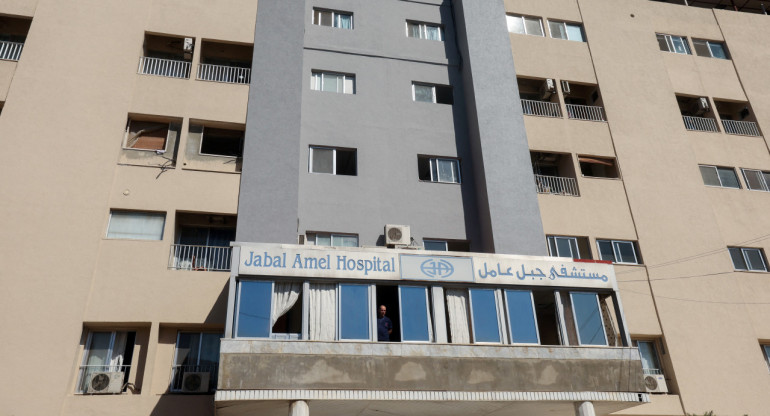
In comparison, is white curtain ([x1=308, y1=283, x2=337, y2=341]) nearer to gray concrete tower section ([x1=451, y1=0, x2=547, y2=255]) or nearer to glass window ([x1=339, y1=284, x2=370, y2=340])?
glass window ([x1=339, y1=284, x2=370, y2=340])

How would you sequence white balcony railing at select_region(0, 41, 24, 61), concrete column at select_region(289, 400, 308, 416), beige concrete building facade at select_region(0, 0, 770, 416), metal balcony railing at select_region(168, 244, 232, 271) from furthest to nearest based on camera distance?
white balcony railing at select_region(0, 41, 24, 61) < metal balcony railing at select_region(168, 244, 232, 271) < beige concrete building facade at select_region(0, 0, 770, 416) < concrete column at select_region(289, 400, 308, 416)

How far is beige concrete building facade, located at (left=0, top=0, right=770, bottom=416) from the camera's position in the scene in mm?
14484

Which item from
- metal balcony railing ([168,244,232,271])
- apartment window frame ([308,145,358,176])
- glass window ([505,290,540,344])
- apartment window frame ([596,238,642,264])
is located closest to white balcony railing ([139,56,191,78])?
apartment window frame ([308,145,358,176])

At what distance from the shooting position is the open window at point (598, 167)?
21.9 metres

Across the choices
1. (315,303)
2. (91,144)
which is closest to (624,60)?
(315,303)

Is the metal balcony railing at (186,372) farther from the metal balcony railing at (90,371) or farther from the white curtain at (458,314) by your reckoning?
the white curtain at (458,314)

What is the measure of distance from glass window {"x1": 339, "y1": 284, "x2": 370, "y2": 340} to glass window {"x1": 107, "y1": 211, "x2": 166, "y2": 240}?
647 cm

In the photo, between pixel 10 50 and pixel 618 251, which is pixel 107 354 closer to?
pixel 10 50

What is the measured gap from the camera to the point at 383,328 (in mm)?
14656

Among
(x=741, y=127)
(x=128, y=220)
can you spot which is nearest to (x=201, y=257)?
(x=128, y=220)

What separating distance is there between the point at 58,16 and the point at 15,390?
12.0 metres

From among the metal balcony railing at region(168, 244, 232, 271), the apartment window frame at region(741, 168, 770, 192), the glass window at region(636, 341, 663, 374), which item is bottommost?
the glass window at region(636, 341, 663, 374)

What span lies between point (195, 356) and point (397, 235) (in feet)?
22.2

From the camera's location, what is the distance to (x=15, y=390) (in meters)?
14.3
